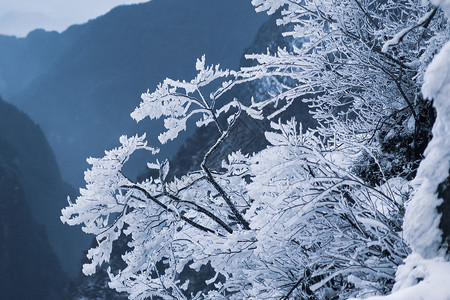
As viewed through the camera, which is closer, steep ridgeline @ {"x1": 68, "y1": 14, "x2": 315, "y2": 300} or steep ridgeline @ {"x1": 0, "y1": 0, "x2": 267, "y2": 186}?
steep ridgeline @ {"x1": 68, "y1": 14, "x2": 315, "y2": 300}

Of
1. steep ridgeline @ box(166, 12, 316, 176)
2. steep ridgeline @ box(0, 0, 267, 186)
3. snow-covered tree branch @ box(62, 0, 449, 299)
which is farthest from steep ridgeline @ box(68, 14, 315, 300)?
steep ridgeline @ box(0, 0, 267, 186)

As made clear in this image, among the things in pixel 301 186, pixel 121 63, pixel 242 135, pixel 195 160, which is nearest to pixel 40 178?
pixel 195 160

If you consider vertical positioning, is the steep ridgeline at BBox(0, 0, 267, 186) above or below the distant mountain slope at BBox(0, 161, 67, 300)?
above

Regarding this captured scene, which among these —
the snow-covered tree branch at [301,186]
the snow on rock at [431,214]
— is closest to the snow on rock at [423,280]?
the snow on rock at [431,214]

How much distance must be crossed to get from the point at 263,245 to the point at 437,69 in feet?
5.48

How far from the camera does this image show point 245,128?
25703mm

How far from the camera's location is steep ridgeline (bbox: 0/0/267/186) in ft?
355

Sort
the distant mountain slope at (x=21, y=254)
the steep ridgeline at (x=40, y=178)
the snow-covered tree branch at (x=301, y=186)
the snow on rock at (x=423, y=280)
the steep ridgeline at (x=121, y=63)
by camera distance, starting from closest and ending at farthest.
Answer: the snow on rock at (x=423, y=280)
the snow-covered tree branch at (x=301, y=186)
the distant mountain slope at (x=21, y=254)
the steep ridgeline at (x=40, y=178)
the steep ridgeline at (x=121, y=63)

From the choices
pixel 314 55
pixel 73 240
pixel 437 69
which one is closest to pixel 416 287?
pixel 437 69

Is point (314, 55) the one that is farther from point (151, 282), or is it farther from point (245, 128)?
point (245, 128)

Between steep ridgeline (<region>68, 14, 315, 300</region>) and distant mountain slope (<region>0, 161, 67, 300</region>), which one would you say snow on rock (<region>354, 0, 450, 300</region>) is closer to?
steep ridgeline (<region>68, 14, 315, 300</region>)

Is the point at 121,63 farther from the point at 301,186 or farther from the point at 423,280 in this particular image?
the point at 423,280

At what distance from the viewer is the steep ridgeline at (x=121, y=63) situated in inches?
4262

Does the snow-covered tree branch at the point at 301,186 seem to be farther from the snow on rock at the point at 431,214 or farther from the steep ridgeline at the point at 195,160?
the steep ridgeline at the point at 195,160
